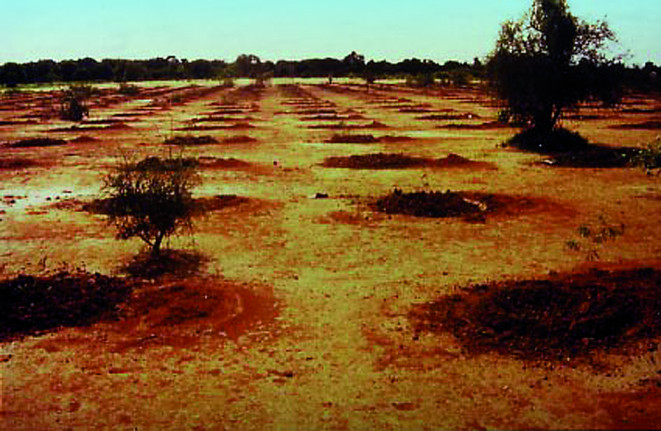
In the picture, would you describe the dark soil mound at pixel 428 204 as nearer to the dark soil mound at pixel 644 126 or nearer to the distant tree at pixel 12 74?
the dark soil mound at pixel 644 126

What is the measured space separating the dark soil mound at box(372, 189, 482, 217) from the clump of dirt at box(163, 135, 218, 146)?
556 inches

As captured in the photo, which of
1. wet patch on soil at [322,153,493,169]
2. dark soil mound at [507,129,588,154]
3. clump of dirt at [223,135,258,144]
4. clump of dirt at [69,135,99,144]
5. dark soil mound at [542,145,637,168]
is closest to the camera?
dark soil mound at [542,145,637,168]

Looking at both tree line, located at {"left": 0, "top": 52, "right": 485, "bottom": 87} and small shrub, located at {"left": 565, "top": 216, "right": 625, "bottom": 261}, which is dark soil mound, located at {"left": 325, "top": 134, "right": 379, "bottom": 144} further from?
tree line, located at {"left": 0, "top": 52, "right": 485, "bottom": 87}

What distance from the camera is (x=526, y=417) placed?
19.7ft

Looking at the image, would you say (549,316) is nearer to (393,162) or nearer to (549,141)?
(393,162)

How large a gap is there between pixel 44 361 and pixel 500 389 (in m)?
5.04

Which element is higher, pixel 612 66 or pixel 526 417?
pixel 612 66

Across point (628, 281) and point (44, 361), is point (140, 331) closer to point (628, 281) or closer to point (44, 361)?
point (44, 361)

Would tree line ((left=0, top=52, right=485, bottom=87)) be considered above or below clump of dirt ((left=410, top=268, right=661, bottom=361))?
above

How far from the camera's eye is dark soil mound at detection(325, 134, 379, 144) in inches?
1091

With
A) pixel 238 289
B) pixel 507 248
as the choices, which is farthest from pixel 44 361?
pixel 507 248

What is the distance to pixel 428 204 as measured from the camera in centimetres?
1477

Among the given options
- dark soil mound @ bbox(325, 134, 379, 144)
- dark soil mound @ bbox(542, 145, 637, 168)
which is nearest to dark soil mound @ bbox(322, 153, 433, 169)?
dark soil mound @ bbox(542, 145, 637, 168)

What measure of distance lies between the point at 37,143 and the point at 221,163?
38.1 ft
